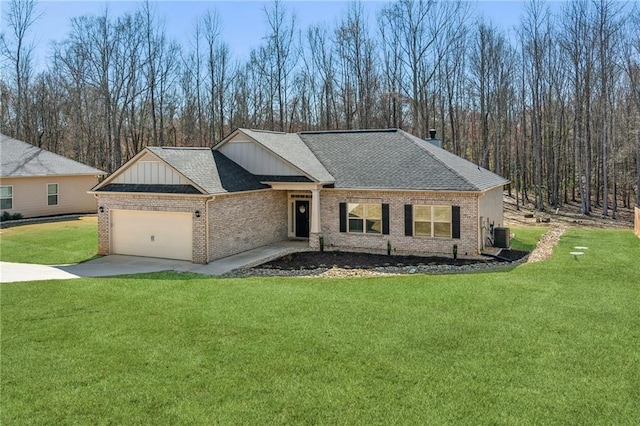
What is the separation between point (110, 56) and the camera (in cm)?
3731

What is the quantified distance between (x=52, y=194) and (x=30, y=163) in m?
2.05

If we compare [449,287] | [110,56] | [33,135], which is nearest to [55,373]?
[449,287]

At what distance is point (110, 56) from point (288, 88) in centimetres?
1385

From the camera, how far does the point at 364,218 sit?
17.7m

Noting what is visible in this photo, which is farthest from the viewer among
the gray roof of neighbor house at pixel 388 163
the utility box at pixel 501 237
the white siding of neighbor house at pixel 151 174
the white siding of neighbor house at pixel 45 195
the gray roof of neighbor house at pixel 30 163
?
the gray roof of neighbor house at pixel 30 163

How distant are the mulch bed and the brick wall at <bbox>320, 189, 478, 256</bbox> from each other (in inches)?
21.4

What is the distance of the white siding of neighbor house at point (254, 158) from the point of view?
18141 millimetres

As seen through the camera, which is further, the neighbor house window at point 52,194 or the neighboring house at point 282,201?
the neighbor house window at point 52,194

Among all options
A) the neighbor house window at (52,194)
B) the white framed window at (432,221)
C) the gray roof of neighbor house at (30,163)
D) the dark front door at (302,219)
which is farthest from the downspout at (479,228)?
the neighbor house window at (52,194)

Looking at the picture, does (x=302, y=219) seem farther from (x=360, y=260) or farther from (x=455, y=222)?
(x=455, y=222)

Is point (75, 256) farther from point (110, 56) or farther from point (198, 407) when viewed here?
point (110, 56)

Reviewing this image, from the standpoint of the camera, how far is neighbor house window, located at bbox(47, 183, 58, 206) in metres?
26.7

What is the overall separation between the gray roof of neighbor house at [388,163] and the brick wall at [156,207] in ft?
17.3

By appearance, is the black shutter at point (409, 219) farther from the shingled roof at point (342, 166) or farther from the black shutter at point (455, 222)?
the black shutter at point (455, 222)
